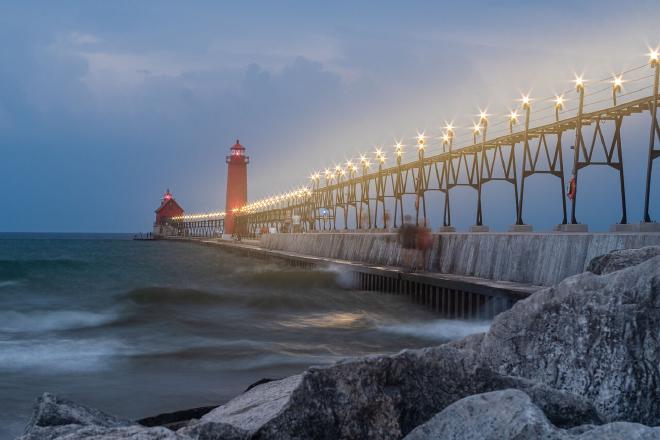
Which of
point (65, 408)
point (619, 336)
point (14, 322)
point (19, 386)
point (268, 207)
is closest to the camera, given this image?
point (65, 408)

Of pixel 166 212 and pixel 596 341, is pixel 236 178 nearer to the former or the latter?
pixel 166 212

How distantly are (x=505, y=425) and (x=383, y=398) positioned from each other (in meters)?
0.86

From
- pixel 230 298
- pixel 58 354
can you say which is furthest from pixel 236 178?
pixel 58 354

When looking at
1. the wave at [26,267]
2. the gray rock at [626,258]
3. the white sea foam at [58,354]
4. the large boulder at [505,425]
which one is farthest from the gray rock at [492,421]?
the wave at [26,267]

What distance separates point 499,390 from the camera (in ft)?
12.0

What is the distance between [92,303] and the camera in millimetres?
23438

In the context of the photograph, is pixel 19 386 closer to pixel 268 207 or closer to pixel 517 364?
pixel 517 364

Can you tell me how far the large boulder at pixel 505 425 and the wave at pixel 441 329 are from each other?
11.5 meters

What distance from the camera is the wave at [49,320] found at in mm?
17641

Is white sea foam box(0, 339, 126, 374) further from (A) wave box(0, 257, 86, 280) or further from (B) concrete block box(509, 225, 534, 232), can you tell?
(A) wave box(0, 257, 86, 280)

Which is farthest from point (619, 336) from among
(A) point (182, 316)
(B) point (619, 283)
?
(A) point (182, 316)

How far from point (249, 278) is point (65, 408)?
33133 millimetres

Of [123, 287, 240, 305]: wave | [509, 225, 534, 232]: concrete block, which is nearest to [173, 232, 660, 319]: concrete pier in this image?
[509, 225, 534, 232]: concrete block

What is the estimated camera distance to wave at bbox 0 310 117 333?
17.6m
